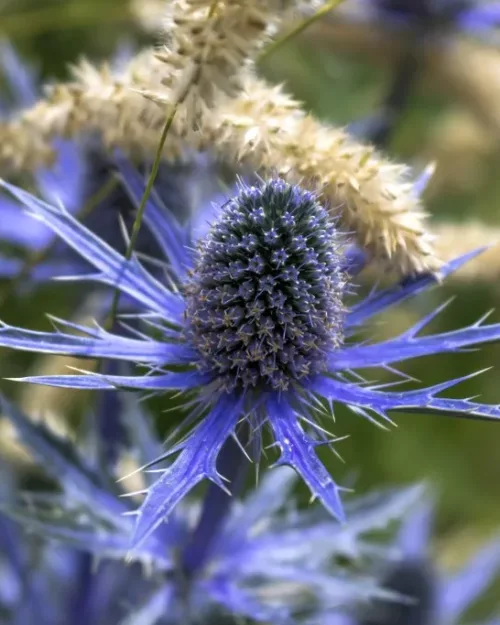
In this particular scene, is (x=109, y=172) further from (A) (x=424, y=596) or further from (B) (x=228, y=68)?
(A) (x=424, y=596)

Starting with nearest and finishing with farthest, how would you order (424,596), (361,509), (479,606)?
1. (361,509)
2. (424,596)
3. (479,606)

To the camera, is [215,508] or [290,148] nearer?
[290,148]

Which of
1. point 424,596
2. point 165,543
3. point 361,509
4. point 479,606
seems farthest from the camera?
point 479,606

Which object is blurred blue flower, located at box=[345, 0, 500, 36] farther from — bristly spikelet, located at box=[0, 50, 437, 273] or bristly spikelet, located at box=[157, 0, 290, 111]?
bristly spikelet, located at box=[157, 0, 290, 111]

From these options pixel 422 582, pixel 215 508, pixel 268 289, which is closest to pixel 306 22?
pixel 268 289

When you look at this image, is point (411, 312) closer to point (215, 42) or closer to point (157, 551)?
point (157, 551)

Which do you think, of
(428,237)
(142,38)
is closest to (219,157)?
(428,237)

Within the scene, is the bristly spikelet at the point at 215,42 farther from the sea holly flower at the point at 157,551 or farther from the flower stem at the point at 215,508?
the sea holly flower at the point at 157,551

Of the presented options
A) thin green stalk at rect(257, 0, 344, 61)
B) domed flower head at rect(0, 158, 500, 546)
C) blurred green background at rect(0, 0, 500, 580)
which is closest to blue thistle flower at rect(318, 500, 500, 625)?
blurred green background at rect(0, 0, 500, 580)
